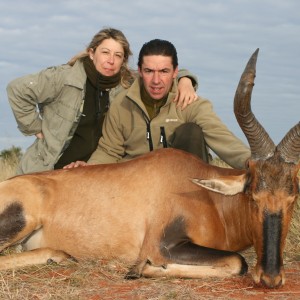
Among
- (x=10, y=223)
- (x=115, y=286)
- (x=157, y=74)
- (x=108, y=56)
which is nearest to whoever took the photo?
(x=115, y=286)

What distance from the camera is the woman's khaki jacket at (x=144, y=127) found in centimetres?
796

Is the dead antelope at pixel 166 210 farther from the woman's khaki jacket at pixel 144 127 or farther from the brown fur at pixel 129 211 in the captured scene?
the woman's khaki jacket at pixel 144 127

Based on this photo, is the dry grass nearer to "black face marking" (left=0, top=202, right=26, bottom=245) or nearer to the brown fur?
the brown fur

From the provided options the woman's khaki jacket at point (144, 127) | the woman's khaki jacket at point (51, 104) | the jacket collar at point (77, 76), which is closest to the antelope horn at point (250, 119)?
the woman's khaki jacket at point (144, 127)

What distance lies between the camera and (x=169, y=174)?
699cm

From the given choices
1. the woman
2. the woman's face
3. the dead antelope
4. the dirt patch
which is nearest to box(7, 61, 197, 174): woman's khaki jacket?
the woman

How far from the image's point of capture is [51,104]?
9117 mm

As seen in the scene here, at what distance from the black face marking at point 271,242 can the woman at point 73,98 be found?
3.09m

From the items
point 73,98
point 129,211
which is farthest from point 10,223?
point 73,98

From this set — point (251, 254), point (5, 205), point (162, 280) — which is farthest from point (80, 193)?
point (251, 254)

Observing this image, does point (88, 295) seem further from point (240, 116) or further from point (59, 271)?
point (240, 116)

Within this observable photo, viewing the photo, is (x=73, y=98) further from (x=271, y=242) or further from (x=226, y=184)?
(x=271, y=242)

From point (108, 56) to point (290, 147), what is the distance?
350 cm

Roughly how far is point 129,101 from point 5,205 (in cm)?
251
